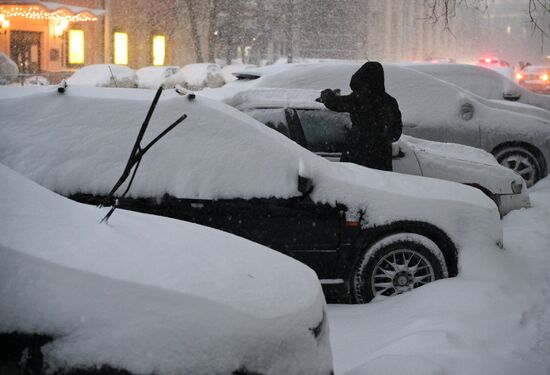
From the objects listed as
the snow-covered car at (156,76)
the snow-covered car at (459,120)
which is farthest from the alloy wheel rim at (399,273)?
the snow-covered car at (156,76)

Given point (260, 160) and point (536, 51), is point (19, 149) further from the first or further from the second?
point (536, 51)

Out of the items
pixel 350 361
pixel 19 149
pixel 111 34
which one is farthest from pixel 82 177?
pixel 111 34

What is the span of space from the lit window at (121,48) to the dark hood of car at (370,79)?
30583 millimetres

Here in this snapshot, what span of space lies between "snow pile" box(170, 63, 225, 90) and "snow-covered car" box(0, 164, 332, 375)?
25.0 meters

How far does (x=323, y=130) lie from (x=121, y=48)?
30948mm

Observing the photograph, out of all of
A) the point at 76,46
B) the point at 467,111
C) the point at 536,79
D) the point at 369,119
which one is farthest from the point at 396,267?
the point at 76,46

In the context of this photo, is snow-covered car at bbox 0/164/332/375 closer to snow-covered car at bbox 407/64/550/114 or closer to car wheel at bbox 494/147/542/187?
car wheel at bbox 494/147/542/187

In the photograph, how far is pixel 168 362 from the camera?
8.57 ft

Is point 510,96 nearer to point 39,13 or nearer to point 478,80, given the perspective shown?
point 478,80

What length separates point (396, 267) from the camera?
561 centimetres

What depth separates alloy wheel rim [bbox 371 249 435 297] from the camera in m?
5.61

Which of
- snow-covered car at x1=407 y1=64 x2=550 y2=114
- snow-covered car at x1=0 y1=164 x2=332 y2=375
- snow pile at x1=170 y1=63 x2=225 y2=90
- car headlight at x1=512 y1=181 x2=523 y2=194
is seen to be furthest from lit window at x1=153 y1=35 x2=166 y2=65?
snow-covered car at x1=0 y1=164 x2=332 y2=375

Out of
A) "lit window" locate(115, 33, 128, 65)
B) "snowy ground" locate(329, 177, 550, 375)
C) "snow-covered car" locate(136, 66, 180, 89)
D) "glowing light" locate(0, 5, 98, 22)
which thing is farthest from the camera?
"lit window" locate(115, 33, 128, 65)

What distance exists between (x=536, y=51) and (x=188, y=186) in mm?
98697
